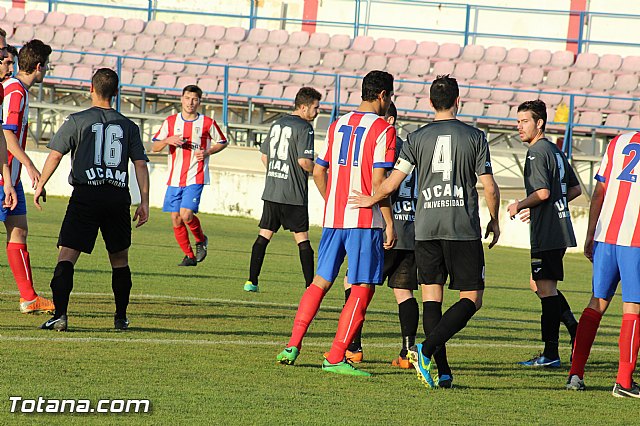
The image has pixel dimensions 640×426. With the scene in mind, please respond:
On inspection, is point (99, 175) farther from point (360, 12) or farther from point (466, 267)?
point (360, 12)

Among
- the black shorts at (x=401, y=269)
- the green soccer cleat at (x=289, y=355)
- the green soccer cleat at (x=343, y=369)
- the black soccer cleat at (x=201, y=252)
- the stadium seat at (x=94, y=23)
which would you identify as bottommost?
the green soccer cleat at (x=343, y=369)

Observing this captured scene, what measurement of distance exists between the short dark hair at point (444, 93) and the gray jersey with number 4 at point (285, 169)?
464 centimetres

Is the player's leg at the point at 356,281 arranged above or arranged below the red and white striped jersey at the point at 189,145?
below

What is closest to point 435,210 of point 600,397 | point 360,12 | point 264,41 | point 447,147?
point 447,147

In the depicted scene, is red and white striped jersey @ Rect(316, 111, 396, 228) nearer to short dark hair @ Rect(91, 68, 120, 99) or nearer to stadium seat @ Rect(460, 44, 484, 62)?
short dark hair @ Rect(91, 68, 120, 99)

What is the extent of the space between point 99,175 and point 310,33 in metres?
20.8

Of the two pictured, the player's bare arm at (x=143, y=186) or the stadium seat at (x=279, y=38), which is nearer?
the player's bare arm at (x=143, y=186)

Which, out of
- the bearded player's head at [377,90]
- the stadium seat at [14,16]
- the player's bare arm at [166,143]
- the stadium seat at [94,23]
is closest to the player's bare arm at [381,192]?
the bearded player's head at [377,90]

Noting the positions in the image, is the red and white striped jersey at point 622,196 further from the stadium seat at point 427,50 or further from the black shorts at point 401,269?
the stadium seat at point 427,50

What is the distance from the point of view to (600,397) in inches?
282

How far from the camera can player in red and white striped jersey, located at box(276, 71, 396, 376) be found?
24.0 ft

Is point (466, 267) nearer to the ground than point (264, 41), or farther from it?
nearer to the ground

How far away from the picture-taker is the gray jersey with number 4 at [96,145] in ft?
26.7

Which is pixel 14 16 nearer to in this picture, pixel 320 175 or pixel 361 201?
pixel 320 175
